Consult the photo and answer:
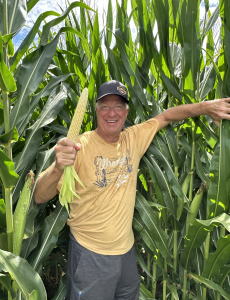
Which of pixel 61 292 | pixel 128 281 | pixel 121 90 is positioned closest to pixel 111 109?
pixel 121 90

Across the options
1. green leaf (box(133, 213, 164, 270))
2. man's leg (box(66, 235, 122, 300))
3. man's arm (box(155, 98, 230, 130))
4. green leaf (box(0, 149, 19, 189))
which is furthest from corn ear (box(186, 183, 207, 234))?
green leaf (box(0, 149, 19, 189))

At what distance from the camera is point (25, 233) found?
3.95 feet

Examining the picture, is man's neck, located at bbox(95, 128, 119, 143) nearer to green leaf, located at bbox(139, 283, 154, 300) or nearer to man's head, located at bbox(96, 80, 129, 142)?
man's head, located at bbox(96, 80, 129, 142)

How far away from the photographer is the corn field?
1140 mm

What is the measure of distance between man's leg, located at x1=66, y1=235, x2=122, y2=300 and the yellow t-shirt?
4 centimetres

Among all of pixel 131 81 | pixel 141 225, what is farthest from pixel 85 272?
pixel 131 81

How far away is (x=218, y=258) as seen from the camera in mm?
1307

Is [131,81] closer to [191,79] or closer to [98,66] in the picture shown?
[98,66]

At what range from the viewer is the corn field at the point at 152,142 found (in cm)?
114

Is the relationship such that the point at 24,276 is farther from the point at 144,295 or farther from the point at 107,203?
the point at 144,295

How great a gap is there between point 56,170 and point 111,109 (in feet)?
1.88

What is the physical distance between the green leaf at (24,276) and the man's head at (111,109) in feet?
2.67

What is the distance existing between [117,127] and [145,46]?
532 mm

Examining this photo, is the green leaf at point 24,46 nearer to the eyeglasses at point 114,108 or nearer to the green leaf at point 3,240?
the eyeglasses at point 114,108
